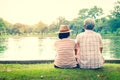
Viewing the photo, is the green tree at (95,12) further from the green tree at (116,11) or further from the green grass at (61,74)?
the green grass at (61,74)

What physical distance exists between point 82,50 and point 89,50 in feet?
0.46

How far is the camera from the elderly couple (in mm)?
5910

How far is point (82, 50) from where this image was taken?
5949mm

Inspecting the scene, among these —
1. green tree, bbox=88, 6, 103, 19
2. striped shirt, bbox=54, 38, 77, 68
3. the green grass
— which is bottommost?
the green grass

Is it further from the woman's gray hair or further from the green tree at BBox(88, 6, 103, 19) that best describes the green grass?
the green tree at BBox(88, 6, 103, 19)

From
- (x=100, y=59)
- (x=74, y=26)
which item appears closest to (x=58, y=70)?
(x=100, y=59)

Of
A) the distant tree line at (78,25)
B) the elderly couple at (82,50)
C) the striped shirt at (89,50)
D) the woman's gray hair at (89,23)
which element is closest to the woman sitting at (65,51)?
the elderly couple at (82,50)

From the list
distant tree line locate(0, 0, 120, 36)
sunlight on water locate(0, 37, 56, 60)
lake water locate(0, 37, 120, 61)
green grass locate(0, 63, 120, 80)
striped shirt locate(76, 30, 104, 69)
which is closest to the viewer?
green grass locate(0, 63, 120, 80)

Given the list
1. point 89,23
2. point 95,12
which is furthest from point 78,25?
point 89,23

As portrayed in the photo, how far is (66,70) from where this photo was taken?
18.8 ft

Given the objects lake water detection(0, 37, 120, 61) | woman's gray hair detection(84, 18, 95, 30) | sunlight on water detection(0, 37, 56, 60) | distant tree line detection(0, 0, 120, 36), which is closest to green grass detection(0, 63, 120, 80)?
woman's gray hair detection(84, 18, 95, 30)

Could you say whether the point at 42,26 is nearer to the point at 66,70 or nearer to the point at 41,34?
the point at 41,34

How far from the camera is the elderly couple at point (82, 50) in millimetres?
5910

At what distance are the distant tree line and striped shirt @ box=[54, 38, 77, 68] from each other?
4477 centimetres
